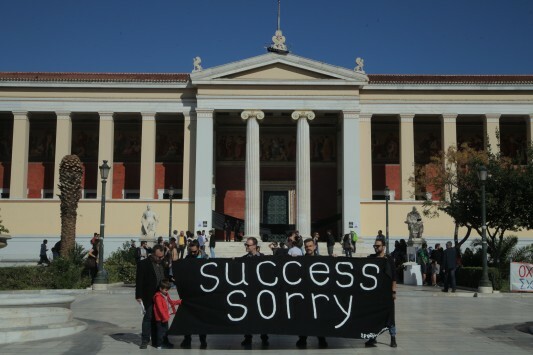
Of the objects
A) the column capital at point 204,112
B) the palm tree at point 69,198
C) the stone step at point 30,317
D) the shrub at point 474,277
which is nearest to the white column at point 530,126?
the shrub at point 474,277

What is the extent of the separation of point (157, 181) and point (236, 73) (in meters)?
9.03

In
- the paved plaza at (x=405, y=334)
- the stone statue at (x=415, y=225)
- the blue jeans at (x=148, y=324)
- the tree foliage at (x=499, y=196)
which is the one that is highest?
the tree foliage at (x=499, y=196)

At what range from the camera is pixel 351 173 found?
3709 centimetres

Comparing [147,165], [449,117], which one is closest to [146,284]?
[147,165]

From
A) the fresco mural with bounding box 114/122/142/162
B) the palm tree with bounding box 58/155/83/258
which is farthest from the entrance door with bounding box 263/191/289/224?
the palm tree with bounding box 58/155/83/258

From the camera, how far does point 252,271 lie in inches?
385

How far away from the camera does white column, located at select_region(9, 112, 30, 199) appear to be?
3809cm

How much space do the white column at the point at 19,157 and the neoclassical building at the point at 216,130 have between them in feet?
0.22

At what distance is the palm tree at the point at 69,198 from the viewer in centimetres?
2355

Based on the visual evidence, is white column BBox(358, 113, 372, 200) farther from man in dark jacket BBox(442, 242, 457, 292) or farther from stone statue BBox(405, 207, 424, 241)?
man in dark jacket BBox(442, 242, 457, 292)

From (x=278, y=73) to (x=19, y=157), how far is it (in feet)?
53.3

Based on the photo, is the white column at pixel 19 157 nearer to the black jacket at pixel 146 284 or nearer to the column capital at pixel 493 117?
the column capital at pixel 493 117

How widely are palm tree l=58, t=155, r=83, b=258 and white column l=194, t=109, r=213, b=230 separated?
12.3 meters

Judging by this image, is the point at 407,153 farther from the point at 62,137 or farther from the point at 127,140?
the point at 62,137
